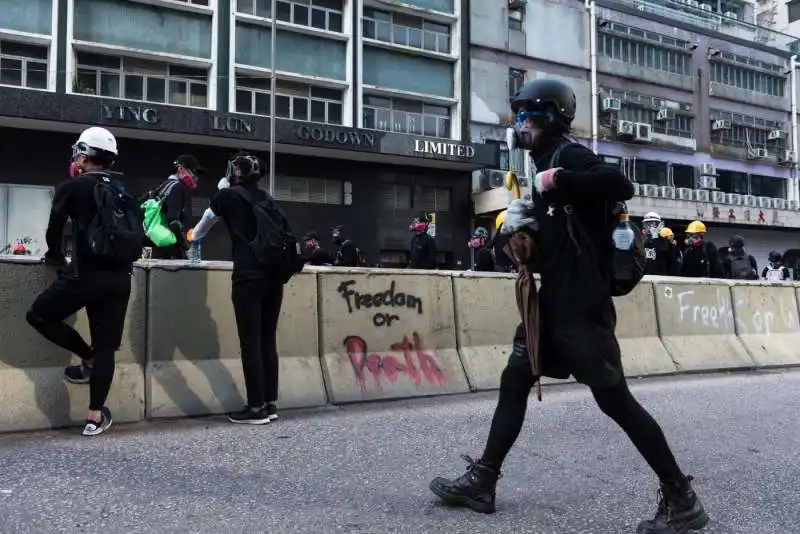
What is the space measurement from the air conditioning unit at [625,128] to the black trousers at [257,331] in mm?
29596

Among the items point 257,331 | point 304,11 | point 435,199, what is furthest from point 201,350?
point 435,199

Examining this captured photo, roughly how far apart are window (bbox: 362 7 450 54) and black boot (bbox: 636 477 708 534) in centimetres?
2540

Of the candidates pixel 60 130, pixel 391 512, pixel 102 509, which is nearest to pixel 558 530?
pixel 391 512

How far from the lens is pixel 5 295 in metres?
4.26

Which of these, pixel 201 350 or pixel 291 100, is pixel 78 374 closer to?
pixel 201 350

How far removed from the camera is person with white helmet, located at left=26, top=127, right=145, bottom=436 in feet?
12.9

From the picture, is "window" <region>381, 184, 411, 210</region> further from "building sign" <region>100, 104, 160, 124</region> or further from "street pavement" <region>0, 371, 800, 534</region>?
"street pavement" <region>0, 371, 800, 534</region>


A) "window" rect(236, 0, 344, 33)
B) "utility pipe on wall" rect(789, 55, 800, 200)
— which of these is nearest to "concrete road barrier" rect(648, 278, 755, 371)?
"window" rect(236, 0, 344, 33)

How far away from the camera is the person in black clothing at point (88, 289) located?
396cm

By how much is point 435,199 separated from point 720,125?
60.0 feet

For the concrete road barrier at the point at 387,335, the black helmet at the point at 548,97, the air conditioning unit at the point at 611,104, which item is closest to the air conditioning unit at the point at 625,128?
the air conditioning unit at the point at 611,104

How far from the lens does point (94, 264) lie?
398 cm

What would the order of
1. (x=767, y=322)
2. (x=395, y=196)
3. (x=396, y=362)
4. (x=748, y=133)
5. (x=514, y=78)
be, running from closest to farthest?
(x=396, y=362), (x=767, y=322), (x=395, y=196), (x=514, y=78), (x=748, y=133)

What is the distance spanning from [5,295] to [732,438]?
4886 millimetres
